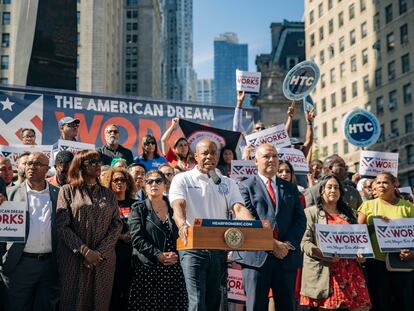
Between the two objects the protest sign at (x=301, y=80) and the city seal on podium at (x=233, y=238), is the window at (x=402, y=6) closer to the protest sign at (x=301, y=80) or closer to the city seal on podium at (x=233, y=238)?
the protest sign at (x=301, y=80)

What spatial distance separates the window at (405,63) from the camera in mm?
58188

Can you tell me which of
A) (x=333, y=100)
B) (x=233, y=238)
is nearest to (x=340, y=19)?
(x=333, y=100)

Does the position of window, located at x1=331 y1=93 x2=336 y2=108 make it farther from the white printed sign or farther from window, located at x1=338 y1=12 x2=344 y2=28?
the white printed sign

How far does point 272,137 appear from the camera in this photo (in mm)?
11703

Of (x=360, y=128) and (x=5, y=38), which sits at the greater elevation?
(x=5, y=38)

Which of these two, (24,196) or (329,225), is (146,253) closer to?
(24,196)

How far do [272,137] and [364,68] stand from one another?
188 feet

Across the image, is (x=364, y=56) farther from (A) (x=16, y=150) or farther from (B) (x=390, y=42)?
(A) (x=16, y=150)

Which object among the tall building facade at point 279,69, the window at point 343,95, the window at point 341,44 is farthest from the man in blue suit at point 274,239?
the tall building facade at point 279,69

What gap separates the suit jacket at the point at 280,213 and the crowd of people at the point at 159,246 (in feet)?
0.04

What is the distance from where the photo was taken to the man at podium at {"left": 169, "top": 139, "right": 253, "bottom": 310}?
6.23m

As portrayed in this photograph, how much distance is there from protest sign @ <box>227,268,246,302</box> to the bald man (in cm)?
254

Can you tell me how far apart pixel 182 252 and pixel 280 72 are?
7760 centimetres

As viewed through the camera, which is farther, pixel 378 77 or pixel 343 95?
pixel 343 95
